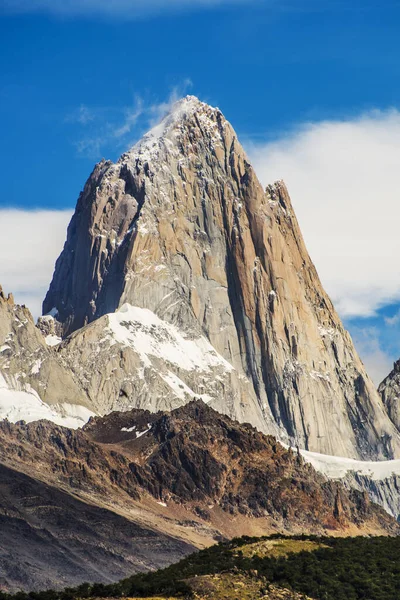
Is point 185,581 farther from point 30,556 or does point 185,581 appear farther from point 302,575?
point 30,556

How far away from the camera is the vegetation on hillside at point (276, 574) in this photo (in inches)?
3858

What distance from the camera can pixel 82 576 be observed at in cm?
19238

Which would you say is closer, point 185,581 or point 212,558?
point 185,581

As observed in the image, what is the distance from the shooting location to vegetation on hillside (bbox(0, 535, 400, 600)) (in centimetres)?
9800

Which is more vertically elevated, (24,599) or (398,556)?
(398,556)

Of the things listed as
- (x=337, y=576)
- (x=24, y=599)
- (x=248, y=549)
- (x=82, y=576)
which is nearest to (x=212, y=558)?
(x=248, y=549)

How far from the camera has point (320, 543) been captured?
116 meters

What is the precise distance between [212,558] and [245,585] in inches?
434

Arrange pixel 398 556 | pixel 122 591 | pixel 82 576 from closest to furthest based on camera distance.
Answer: pixel 122 591
pixel 398 556
pixel 82 576

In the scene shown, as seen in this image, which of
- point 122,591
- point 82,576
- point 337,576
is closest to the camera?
point 122,591

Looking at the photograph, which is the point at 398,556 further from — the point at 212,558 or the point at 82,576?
the point at 82,576

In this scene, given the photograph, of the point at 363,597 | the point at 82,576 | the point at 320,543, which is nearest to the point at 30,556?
the point at 82,576

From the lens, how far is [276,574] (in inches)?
4065

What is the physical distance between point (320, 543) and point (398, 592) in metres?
13.3
